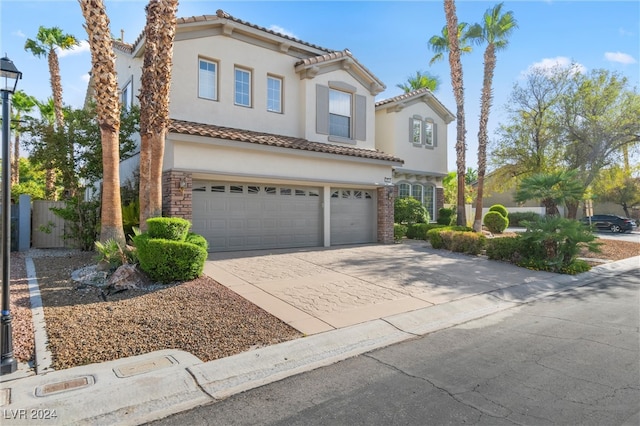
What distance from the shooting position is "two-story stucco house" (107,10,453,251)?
Answer: 11617 mm

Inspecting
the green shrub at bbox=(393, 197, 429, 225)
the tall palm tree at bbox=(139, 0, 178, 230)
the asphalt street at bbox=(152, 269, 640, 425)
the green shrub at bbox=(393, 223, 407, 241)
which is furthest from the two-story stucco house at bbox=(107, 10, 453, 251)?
the asphalt street at bbox=(152, 269, 640, 425)

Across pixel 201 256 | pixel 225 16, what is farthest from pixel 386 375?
pixel 225 16

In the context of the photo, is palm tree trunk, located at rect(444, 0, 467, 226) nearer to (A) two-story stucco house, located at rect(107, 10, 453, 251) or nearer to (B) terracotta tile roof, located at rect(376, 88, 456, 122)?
(B) terracotta tile roof, located at rect(376, 88, 456, 122)

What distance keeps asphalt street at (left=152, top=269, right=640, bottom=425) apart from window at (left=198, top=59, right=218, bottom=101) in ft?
35.2

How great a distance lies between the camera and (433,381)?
13.5ft

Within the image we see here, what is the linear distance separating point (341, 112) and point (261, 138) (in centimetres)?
489

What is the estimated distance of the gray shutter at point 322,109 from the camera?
14922 millimetres

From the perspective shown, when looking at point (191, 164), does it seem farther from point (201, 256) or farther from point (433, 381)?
point (433, 381)

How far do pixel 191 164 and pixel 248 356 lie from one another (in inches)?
299

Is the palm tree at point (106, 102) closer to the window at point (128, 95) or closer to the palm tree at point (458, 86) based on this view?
the window at point (128, 95)

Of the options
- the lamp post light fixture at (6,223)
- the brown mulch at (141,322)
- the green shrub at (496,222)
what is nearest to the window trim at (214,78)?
the brown mulch at (141,322)

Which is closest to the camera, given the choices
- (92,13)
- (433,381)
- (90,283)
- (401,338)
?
(433,381)

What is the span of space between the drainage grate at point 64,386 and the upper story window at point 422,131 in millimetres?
19123

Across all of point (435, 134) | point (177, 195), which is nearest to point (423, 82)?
point (435, 134)
